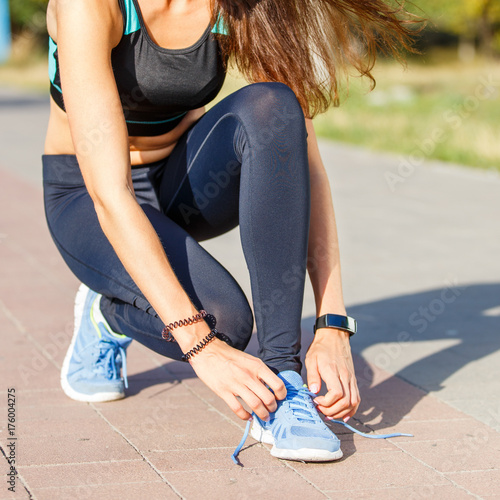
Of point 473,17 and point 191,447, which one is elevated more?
point 473,17

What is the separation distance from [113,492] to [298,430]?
428 mm

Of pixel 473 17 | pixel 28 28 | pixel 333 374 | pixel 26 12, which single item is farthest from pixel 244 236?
pixel 28 28

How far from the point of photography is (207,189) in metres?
2.25

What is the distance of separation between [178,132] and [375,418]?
38.7 inches

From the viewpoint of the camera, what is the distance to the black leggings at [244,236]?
1.95 m

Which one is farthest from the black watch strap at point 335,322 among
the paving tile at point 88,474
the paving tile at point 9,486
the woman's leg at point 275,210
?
the paving tile at point 9,486

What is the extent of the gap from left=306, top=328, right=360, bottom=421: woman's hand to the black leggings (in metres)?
0.05

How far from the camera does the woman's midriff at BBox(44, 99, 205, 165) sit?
2.34 meters

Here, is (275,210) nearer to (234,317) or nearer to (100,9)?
(234,317)

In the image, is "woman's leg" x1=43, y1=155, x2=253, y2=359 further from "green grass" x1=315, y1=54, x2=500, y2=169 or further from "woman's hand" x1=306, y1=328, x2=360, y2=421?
"green grass" x1=315, y1=54, x2=500, y2=169

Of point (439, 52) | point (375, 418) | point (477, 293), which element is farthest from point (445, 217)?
point (439, 52)

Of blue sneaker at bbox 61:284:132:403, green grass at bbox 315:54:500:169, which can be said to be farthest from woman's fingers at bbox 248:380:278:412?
green grass at bbox 315:54:500:169

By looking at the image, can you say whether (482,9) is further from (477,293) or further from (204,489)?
(204,489)

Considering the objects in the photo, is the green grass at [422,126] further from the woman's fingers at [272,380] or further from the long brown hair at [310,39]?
the woman's fingers at [272,380]
